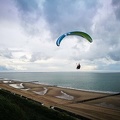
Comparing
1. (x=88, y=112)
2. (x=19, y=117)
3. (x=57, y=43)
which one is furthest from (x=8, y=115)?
(x=88, y=112)

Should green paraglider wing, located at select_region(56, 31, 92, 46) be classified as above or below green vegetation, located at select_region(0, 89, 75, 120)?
above

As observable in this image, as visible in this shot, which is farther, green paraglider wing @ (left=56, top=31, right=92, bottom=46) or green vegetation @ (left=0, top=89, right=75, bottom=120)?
green paraglider wing @ (left=56, top=31, right=92, bottom=46)

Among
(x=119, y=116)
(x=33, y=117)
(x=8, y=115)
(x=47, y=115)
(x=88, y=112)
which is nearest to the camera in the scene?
(x=8, y=115)

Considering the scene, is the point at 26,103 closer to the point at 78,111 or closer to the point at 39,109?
the point at 39,109

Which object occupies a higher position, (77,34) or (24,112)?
(77,34)

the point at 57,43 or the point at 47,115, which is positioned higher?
the point at 57,43

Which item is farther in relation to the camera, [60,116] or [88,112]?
[88,112]

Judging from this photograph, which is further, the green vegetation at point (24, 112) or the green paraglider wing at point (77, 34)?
the green paraglider wing at point (77, 34)

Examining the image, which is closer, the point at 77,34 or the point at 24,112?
the point at 24,112

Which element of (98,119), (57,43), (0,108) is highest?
(57,43)

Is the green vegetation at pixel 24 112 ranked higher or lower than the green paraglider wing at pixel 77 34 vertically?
lower

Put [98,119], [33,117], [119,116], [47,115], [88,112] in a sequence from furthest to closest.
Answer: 1. [88,112]
2. [119,116]
3. [98,119]
4. [47,115]
5. [33,117]
